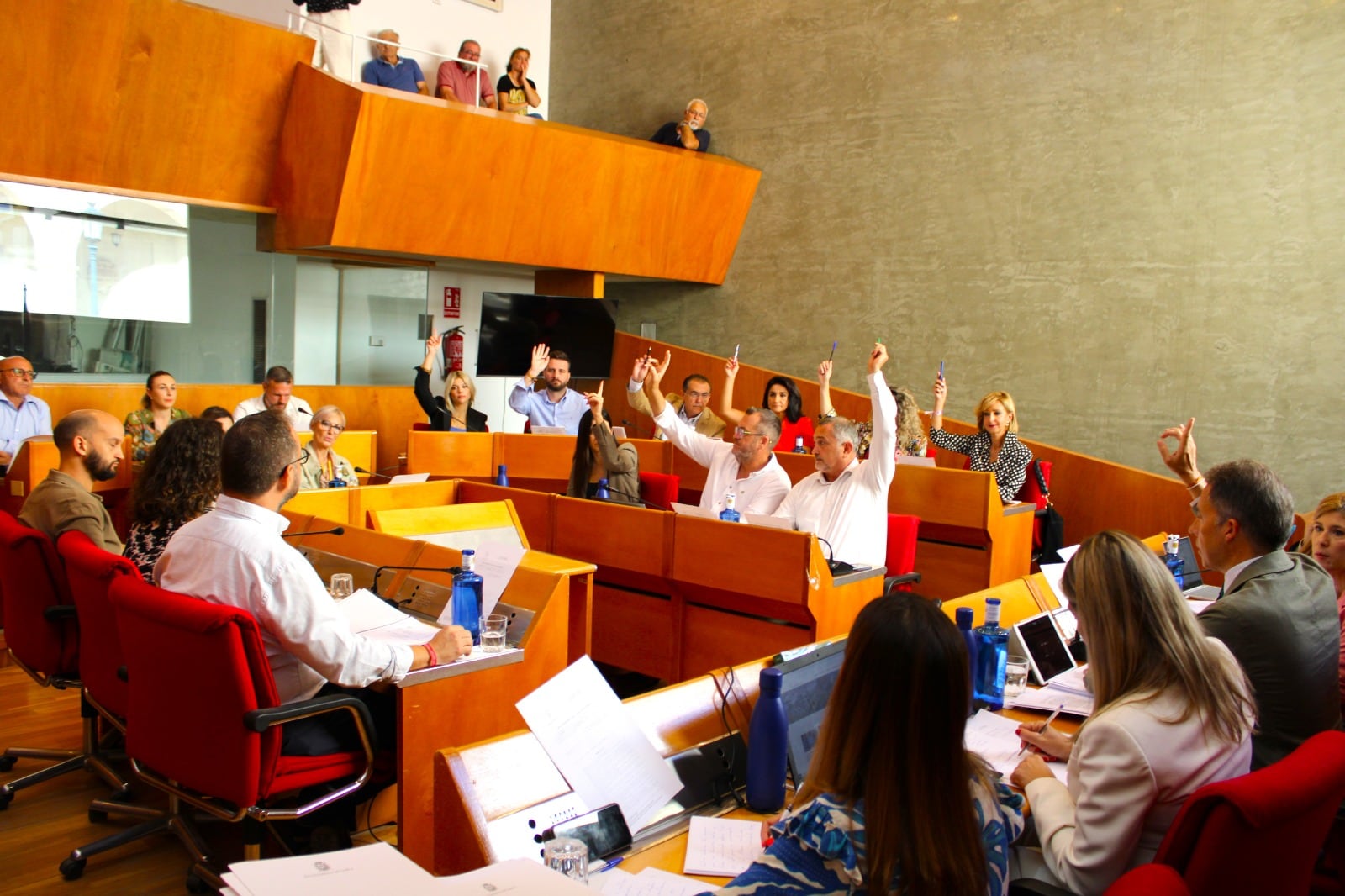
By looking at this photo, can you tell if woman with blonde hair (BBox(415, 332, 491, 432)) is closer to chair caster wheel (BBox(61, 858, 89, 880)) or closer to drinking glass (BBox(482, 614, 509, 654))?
drinking glass (BBox(482, 614, 509, 654))

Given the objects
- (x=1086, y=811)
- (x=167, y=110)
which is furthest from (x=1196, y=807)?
(x=167, y=110)

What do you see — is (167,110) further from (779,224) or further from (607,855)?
(607,855)

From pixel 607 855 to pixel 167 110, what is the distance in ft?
25.1

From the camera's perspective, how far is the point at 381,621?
312 centimetres

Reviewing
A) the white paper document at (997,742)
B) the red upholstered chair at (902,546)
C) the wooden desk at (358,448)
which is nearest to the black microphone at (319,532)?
the white paper document at (997,742)

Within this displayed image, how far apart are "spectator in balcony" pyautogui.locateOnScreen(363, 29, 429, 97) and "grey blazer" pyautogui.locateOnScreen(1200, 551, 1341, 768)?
8.16 metres

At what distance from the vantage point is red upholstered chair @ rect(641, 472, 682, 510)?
5.98 metres

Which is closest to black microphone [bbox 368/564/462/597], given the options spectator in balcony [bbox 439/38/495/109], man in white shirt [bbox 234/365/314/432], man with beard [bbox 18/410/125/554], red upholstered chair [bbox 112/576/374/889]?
red upholstered chair [bbox 112/576/374/889]

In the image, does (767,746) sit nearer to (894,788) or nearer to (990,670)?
(894,788)

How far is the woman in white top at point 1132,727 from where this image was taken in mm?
1754

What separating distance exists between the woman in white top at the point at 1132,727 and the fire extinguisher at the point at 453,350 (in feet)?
29.4

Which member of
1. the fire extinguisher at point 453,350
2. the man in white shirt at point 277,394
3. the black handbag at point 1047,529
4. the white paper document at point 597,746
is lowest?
the black handbag at point 1047,529

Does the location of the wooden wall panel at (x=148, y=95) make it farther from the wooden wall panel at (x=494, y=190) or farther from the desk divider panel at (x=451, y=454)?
the desk divider panel at (x=451, y=454)

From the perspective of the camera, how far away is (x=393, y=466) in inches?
361
